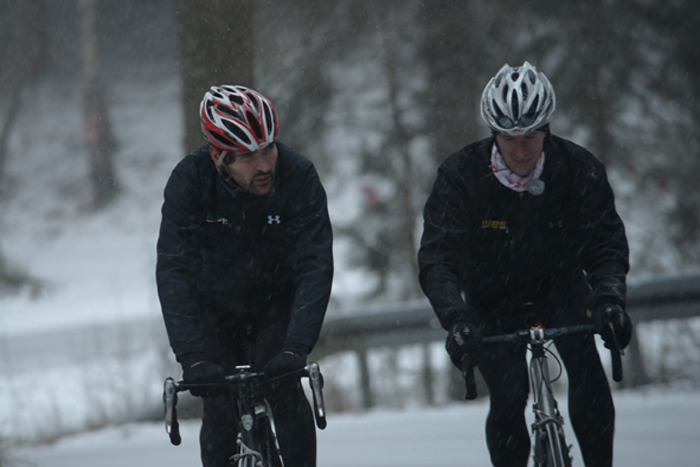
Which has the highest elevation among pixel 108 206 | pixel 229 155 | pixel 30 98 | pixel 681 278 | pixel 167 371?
pixel 30 98

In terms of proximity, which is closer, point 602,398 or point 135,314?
point 602,398

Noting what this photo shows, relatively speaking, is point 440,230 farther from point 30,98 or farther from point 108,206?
point 30,98

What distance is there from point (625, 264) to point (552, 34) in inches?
353

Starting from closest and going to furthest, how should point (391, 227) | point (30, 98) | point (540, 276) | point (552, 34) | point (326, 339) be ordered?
point (540, 276) → point (326, 339) → point (552, 34) → point (391, 227) → point (30, 98)

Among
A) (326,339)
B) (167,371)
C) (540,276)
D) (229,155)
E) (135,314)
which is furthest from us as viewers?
(135,314)

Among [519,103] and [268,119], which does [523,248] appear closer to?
[519,103]

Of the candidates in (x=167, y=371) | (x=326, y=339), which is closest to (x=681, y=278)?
(x=326, y=339)

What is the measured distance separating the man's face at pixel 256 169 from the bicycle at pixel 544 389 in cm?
117

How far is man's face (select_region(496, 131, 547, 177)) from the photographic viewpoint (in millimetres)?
3373

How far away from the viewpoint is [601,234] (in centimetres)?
345

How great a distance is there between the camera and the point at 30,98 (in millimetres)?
24000

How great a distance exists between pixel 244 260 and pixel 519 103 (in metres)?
1.43

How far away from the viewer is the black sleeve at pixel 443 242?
3336 millimetres

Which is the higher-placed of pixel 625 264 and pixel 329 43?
pixel 329 43
